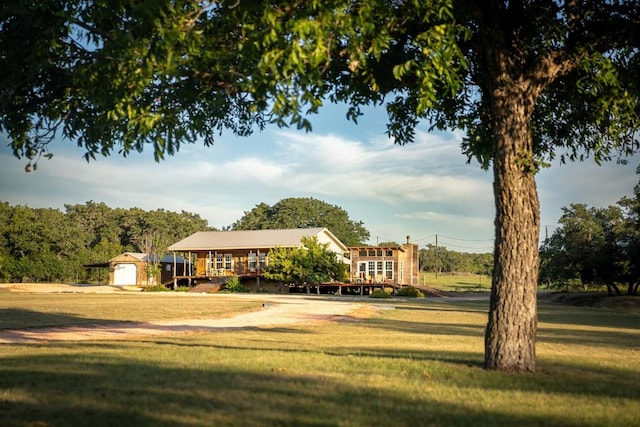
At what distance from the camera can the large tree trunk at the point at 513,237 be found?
951 cm

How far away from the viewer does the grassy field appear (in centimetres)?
632

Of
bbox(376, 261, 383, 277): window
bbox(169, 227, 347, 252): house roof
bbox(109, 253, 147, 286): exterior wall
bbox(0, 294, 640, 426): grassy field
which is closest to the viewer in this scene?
bbox(0, 294, 640, 426): grassy field

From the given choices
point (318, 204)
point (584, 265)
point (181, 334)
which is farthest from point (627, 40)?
point (318, 204)

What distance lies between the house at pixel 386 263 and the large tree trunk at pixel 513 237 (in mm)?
48531

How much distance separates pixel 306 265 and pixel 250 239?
34.5 ft

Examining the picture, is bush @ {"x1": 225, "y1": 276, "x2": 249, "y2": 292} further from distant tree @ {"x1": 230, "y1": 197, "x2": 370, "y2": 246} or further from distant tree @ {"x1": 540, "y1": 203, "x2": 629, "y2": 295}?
distant tree @ {"x1": 230, "y1": 197, "x2": 370, "y2": 246}

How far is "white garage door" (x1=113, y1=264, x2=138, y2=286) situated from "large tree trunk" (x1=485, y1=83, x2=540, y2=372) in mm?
65519

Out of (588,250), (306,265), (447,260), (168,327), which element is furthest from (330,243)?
(447,260)

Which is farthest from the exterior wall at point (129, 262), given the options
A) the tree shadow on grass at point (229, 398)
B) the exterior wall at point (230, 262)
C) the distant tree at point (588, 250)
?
the tree shadow on grass at point (229, 398)

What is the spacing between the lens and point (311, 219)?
3834 inches

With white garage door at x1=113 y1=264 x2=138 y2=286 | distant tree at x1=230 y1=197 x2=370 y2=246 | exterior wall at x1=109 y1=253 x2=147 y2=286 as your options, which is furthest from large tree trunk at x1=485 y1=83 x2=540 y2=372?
distant tree at x1=230 y1=197 x2=370 y2=246

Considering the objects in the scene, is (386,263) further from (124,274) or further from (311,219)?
(311,219)

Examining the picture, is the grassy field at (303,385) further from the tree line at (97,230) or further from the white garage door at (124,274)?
the tree line at (97,230)

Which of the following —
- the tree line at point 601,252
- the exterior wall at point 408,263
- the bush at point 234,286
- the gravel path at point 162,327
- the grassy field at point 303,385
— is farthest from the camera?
the exterior wall at point 408,263
